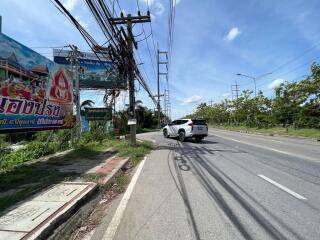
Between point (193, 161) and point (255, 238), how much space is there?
8.12m

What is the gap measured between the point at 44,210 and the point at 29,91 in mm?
6539

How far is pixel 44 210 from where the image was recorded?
5.43 metres

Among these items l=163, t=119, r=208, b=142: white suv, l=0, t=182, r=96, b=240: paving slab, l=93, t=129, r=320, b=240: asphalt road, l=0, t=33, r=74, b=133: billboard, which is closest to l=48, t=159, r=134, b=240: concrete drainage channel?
l=0, t=182, r=96, b=240: paving slab

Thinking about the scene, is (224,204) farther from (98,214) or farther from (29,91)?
(29,91)

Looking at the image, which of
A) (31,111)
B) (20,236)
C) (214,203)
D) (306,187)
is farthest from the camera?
(31,111)

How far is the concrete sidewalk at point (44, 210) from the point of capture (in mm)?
4441

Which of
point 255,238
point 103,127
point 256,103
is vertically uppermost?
point 256,103

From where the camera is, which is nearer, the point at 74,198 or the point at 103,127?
the point at 74,198

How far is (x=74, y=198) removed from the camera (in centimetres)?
624

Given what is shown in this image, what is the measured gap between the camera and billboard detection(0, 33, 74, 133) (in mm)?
9320

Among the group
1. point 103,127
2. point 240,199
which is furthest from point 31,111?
point 103,127

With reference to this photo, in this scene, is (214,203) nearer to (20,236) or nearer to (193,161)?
(20,236)

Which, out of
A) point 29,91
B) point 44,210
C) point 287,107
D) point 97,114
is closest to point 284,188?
point 44,210

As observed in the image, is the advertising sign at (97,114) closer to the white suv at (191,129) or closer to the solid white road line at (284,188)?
the white suv at (191,129)
